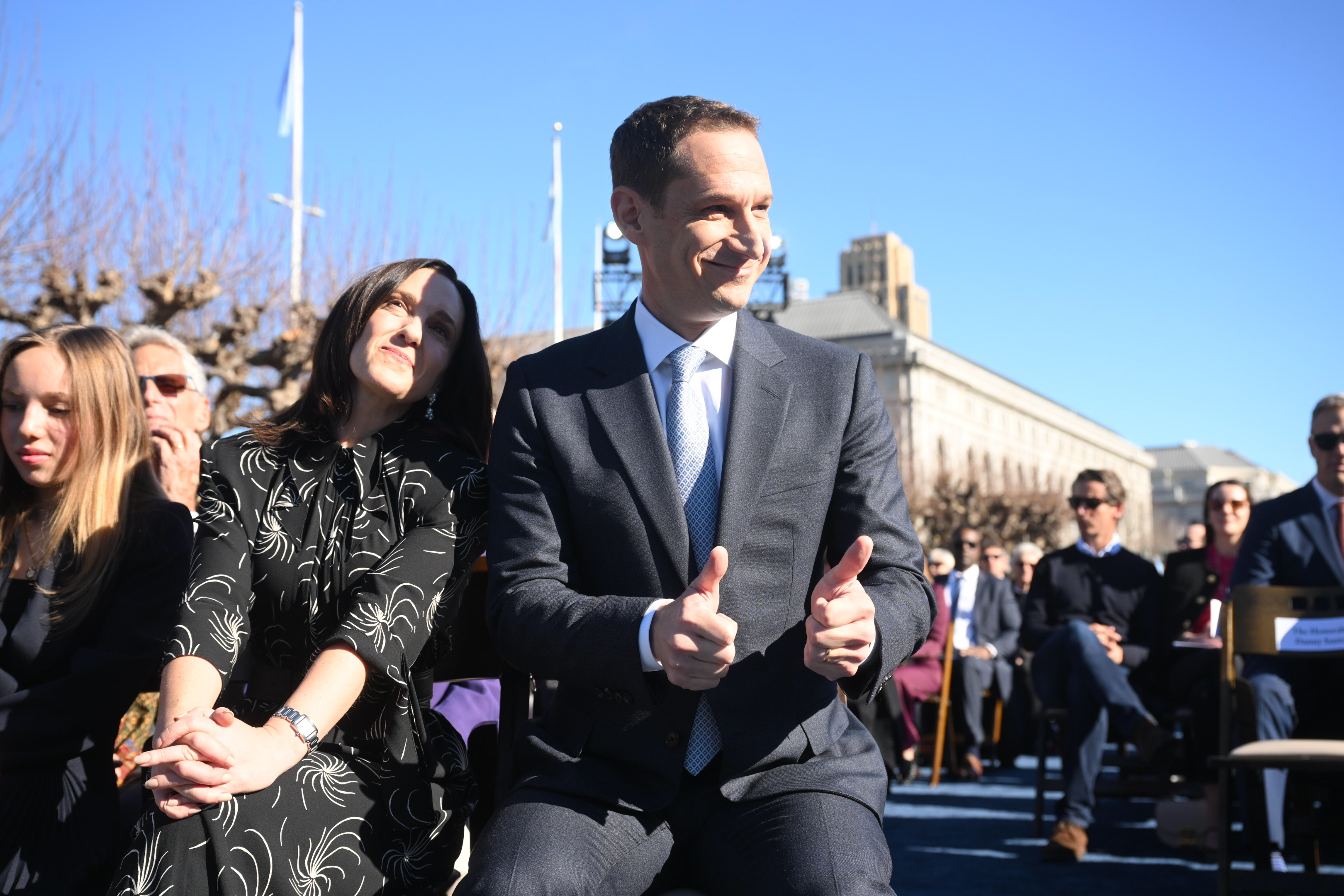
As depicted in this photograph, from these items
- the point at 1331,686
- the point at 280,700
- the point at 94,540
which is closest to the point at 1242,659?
the point at 1331,686

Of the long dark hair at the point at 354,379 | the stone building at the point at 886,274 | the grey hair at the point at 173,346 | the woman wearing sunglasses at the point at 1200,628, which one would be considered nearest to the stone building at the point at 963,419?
the stone building at the point at 886,274

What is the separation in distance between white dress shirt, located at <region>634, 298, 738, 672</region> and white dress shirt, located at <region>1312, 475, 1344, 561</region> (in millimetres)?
3805

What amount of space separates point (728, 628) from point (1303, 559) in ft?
13.5

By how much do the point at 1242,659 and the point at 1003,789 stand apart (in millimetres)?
4120

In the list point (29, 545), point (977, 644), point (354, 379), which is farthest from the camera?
point (977, 644)

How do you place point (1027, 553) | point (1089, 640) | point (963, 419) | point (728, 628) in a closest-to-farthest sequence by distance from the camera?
point (728, 628)
point (1089, 640)
point (1027, 553)
point (963, 419)

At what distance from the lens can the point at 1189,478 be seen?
405 feet

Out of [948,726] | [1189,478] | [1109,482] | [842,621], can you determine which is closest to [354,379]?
[842,621]

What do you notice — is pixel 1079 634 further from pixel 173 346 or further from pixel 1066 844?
pixel 173 346

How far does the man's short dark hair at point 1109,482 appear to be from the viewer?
696 centimetres

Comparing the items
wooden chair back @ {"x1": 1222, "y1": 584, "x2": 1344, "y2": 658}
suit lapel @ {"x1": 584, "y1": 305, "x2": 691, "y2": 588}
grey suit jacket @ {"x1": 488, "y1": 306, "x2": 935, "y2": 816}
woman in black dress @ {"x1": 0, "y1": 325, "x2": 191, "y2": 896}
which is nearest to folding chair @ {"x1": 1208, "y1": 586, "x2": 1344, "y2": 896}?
wooden chair back @ {"x1": 1222, "y1": 584, "x2": 1344, "y2": 658}

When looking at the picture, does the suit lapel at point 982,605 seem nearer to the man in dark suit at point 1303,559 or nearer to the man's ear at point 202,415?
the man in dark suit at point 1303,559

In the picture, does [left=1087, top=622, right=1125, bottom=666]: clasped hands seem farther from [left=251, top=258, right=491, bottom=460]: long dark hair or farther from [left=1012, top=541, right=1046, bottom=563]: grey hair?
[left=1012, top=541, right=1046, bottom=563]: grey hair

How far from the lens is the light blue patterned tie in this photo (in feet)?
6.47
